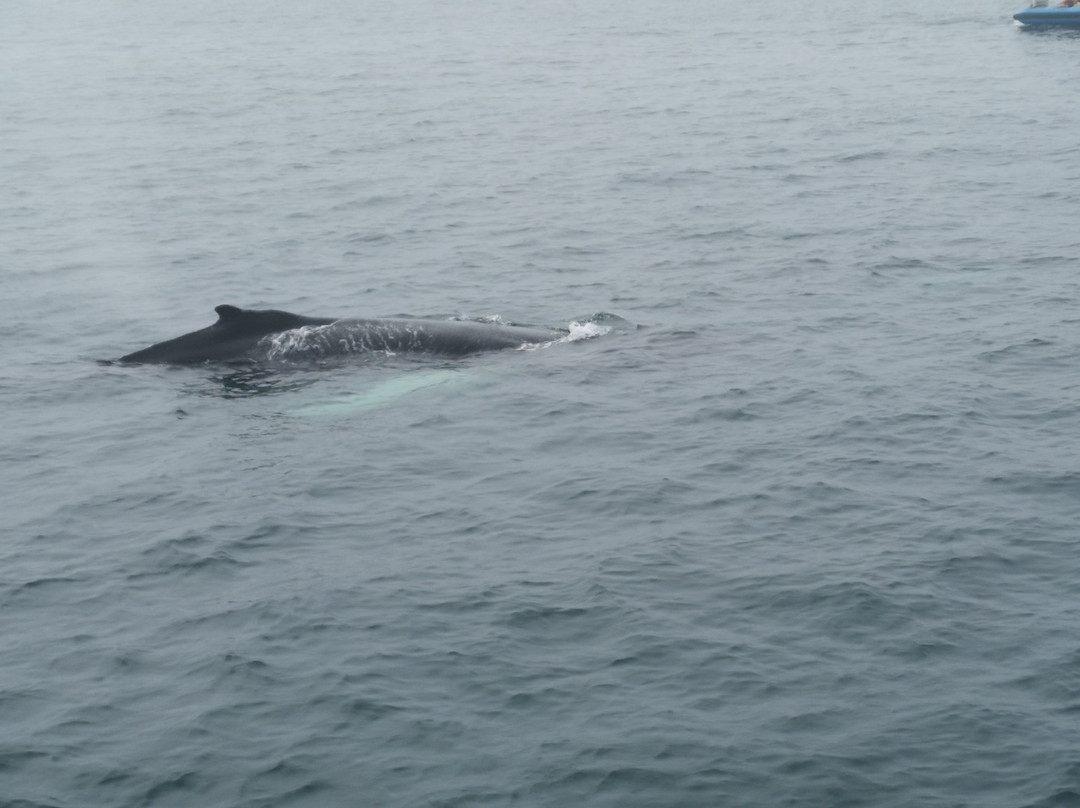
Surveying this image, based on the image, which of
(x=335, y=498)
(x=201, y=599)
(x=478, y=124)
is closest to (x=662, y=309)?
(x=335, y=498)

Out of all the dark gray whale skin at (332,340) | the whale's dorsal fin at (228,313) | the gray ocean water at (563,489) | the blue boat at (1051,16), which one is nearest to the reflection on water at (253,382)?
the gray ocean water at (563,489)

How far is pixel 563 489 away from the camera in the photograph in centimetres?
2469

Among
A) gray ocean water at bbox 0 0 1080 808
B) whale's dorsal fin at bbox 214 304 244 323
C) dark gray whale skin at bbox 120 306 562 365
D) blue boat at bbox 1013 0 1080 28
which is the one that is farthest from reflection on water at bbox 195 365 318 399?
blue boat at bbox 1013 0 1080 28

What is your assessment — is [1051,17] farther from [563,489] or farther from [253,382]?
[563,489]

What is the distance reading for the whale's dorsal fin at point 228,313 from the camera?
99.0 ft

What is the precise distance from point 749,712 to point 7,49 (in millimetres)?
94785

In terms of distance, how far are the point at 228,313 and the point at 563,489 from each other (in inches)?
376

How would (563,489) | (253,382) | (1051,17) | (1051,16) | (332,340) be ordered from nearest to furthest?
(563,489) → (253,382) → (332,340) → (1051,16) → (1051,17)

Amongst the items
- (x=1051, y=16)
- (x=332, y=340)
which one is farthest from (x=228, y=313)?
(x=1051, y=16)

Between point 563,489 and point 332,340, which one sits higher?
point 332,340

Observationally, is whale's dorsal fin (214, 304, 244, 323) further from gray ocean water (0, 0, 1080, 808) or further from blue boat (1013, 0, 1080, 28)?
blue boat (1013, 0, 1080, 28)

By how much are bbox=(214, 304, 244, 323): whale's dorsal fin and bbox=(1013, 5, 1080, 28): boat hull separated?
71.8m

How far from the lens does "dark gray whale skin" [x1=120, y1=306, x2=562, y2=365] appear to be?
101 feet

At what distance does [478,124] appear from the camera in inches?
2594
